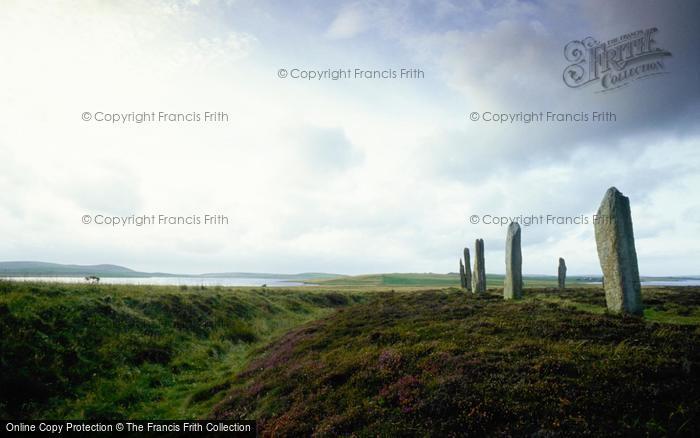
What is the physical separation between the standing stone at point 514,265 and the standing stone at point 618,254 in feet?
30.8

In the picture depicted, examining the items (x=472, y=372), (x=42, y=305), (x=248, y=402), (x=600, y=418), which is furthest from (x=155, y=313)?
(x=600, y=418)

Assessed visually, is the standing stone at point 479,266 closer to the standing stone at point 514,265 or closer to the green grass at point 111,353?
the standing stone at point 514,265

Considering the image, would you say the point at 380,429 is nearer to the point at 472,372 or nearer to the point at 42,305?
the point at 472,372

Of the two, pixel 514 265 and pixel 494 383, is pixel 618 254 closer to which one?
pixel 514 265

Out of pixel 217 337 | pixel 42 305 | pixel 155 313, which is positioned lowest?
pixel 217 337

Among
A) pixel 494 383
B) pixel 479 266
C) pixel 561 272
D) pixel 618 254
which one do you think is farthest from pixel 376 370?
pixel 561 272

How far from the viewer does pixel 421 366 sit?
10.5m

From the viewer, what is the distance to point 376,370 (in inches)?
434

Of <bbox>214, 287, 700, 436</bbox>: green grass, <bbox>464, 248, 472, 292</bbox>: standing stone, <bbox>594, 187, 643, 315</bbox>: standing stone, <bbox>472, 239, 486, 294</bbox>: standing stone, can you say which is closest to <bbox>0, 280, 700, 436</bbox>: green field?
<bbox>214, 287, 700, 436</bbox>: green grass

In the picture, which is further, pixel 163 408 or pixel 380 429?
pixel 163 408

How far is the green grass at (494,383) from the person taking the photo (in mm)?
6871

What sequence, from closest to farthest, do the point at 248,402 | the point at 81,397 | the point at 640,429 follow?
the point at 640,429
the point at 248,402
the point at 81,397

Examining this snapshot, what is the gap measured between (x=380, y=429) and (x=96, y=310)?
20.1 m

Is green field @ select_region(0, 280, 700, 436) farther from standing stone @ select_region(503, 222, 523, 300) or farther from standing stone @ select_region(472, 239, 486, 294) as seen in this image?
standing stone @ select_region(472, 239, 486, 294)
